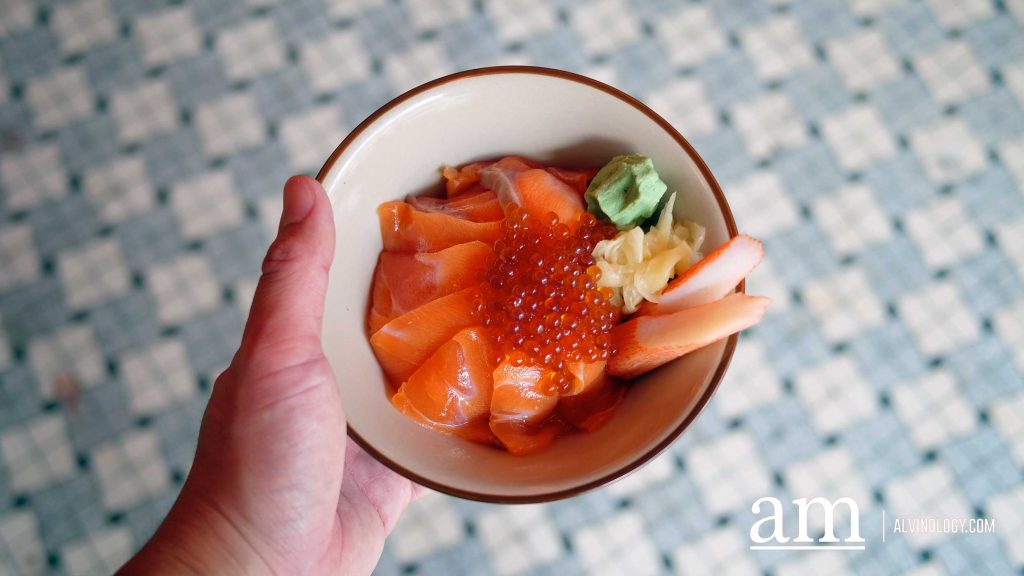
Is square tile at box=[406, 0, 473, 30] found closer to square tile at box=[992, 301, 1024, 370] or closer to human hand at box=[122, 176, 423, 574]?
human hand at box=[122, 176, 423, 574]

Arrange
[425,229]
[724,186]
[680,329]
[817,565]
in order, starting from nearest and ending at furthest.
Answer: [680,329] → [425,229] → [817,565] → [724,186]

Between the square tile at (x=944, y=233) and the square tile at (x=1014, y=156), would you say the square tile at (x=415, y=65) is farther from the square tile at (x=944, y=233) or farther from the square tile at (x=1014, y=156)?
the square tile at (x=1014, y=156)

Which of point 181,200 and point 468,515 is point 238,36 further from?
point 468,515

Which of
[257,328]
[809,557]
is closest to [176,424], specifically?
[257,328]

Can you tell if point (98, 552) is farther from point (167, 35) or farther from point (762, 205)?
point (762, 205)

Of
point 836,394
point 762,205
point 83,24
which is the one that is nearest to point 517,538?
point 836,394

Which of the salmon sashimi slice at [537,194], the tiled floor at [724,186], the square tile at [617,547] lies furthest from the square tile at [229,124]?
the square tile at [617,547]

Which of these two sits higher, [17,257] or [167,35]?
[167,35]
